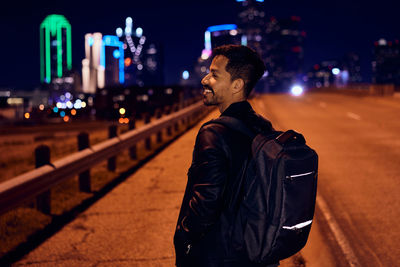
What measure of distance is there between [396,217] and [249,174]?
Result: 495 centimetres

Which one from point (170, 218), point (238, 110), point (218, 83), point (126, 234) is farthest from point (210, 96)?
point (170, 218)

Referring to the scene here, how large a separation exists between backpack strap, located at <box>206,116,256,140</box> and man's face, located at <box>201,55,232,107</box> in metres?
0.20

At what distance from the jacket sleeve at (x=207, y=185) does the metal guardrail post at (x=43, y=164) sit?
4.60 m

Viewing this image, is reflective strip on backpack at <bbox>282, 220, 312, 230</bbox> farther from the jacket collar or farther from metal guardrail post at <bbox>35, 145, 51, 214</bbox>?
metal guardrail post at <bbox>35, 145, 51, 214</bbox>

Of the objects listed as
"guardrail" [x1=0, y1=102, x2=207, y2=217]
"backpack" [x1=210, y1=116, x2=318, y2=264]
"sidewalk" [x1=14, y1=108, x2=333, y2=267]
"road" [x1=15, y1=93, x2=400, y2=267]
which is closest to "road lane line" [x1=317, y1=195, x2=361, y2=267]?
"road" [x1=15, y1=93, x2=400, y2=267]

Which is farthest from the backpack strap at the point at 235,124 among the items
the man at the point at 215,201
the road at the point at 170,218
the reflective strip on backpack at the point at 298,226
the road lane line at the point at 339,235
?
the road lane line at the point at 339,235

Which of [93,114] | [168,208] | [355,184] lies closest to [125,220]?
[168,208]

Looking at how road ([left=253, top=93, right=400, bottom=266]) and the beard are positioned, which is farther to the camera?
road ([left=253, top=93, right=400, bottom=266])

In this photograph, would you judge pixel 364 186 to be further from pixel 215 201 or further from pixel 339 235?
pixel 215 201

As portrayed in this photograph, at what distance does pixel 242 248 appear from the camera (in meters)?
2.24

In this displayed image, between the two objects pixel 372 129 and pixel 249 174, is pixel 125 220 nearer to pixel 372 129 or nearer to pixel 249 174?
pixel 249 174

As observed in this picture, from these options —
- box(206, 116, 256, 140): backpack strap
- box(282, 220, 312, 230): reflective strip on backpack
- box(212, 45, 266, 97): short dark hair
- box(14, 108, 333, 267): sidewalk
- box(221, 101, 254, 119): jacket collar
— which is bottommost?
box(14, 108, 333, 267): sidewalk

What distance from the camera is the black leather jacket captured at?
221 centimetres

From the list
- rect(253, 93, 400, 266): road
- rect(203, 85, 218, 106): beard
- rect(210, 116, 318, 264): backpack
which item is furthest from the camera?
rect(253, 93, 400, 266): road
